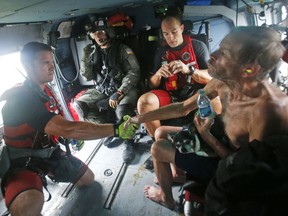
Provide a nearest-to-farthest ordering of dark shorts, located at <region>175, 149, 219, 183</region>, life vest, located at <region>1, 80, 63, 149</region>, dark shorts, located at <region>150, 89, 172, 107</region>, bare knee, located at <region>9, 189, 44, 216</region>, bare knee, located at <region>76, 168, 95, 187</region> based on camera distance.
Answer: dark shorts, located at <region>175, 149, 219, 183</region>
bare knee, located at <region>9, 189, 44, 216</region>
life vest, located at <region>1, 80, 63, 149</region>
bare knee, located at <region>76, 168, 95, 187</region>
dark shorts, located at <region>150, 89, 172, 107</region>

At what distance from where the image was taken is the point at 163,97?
10.8ft

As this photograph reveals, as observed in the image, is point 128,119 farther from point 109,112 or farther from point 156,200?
point 109,112

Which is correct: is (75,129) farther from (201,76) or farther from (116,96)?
(201,76)

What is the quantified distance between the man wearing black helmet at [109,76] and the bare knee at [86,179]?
0.68 meters

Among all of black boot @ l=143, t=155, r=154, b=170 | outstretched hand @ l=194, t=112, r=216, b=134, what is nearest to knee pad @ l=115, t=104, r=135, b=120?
black boot @ l=143, t=155, r=154, b=170

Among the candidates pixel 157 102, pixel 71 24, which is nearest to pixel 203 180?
pixel 157 102

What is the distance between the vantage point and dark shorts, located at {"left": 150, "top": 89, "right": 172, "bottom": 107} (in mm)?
3248

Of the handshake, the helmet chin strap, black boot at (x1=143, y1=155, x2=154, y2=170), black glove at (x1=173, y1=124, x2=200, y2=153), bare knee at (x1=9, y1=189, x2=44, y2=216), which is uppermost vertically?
the helmet chin strap

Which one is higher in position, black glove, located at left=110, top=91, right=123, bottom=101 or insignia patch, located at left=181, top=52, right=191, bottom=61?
insignia patch, located at left=181, top=52, right=191, bottom=61

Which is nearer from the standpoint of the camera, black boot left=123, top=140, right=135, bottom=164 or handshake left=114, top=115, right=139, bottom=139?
handshake left=114, top=115, right=139, bottom=139

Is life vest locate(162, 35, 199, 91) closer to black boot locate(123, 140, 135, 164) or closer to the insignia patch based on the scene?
the insignia patch

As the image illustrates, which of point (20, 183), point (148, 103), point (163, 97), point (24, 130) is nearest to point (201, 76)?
point (163, 97)

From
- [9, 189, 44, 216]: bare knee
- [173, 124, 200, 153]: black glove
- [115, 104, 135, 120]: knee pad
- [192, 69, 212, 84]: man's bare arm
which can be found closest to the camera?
[173, 124, 200, 153]: black glove

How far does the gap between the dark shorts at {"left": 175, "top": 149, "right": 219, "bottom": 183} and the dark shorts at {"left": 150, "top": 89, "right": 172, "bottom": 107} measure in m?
1.33
